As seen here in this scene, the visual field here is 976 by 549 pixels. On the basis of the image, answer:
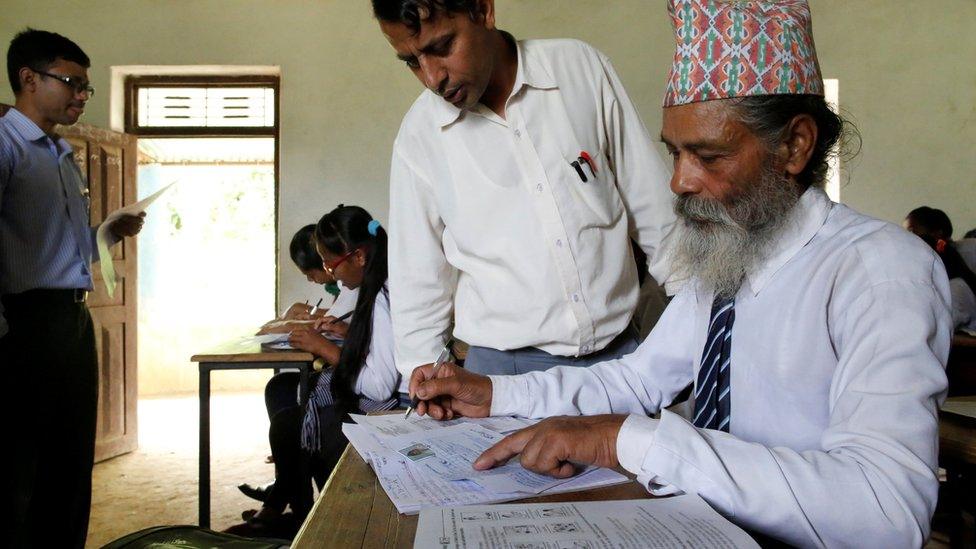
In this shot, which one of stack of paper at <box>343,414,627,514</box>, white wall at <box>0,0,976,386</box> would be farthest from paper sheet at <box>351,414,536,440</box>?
white wall at <box>0,0,976,386</box>

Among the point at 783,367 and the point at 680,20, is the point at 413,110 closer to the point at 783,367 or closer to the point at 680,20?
→ the point at 680,20

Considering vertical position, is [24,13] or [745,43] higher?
[24,13]

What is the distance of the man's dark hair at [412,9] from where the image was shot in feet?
4.76

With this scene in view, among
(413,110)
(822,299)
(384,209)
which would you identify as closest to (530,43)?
(413,110)

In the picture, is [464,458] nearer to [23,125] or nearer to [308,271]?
[23,125]

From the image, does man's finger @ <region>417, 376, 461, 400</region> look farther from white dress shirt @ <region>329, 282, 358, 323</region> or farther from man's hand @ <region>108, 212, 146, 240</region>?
man's hand @ <region>108, 212, 146, 240</region>

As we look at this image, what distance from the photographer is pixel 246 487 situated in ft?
11.8

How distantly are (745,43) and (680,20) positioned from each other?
14 centimetres

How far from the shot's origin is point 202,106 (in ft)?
17.6

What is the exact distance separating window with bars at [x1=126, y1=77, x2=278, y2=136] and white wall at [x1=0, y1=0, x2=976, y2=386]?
0.19 m

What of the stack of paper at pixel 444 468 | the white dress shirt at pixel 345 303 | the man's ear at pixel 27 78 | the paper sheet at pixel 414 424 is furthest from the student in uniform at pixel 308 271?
the stack of paper at pixel 444 468

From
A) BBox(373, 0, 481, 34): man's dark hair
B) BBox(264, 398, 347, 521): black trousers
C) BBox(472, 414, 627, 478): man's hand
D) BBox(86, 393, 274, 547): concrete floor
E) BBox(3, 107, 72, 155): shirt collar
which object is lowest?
BBox(86, 393, 274, 547): concrete floor

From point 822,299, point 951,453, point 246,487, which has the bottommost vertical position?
point 246,487

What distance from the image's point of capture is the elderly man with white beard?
0.77 m
